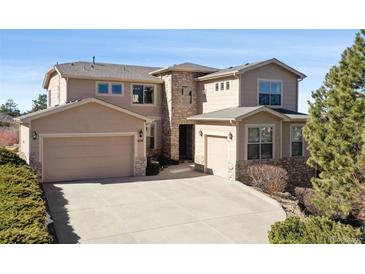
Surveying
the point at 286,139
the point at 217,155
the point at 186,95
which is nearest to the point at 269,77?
the point at 286,139

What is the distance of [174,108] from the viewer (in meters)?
20.1

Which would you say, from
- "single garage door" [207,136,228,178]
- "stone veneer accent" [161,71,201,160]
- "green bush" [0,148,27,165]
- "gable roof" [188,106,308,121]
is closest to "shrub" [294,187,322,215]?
"single garage door" [207,136,228,178]

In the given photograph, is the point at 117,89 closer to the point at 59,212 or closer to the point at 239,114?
the point at 239,114

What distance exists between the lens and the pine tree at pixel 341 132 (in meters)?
9.80

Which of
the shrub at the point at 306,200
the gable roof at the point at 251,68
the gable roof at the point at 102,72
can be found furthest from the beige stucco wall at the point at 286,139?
the gable roof at the point at 102,72

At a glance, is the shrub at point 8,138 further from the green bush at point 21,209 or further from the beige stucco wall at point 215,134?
the green bush at point 21,209

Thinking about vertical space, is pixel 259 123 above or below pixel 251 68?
below

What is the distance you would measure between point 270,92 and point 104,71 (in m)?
9.86

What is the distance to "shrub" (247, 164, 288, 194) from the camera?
1487 cm

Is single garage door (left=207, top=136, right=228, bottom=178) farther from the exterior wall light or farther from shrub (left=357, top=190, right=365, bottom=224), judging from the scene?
the exterior wall light

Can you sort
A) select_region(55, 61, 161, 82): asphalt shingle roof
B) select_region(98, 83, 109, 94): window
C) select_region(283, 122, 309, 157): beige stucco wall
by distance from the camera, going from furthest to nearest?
select_region(98, 83, 109, 94): window, select_region(55, 61, 161, 82): asphalt shingle roof, select_region(283, 122, 309, 157): beige stucco wall

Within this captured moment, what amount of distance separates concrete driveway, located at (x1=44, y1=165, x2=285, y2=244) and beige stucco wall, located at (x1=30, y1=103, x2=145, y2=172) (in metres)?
2.27
